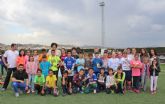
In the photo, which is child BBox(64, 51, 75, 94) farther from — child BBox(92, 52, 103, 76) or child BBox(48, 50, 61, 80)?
child BBox(92, 52, 103, 76)

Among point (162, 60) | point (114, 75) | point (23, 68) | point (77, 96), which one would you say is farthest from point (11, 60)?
point (162, 60)

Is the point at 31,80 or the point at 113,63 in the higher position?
the point at 113,63

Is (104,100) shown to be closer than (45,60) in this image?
Yes

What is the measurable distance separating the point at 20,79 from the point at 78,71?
2.18 m

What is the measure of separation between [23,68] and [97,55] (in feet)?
9.15

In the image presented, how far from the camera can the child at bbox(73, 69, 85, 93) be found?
39.4 feet

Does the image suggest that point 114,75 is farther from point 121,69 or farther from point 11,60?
point 11,60

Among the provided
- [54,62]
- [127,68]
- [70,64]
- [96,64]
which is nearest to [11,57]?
[54,62]

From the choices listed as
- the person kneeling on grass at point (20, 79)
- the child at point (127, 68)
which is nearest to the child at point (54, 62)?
the person kneeling on grass at point (20, 79)

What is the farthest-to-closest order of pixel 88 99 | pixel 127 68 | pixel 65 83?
pixel 127 68
pixel 65 83
pixel 88 99

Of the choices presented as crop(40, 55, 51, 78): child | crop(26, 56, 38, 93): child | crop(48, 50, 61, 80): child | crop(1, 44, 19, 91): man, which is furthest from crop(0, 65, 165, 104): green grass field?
crop(48, 50, 61, 80): child

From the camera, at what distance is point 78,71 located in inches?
486

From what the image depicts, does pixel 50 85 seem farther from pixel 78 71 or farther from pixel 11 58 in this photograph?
pixel 11 58

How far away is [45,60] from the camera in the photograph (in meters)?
11.9
